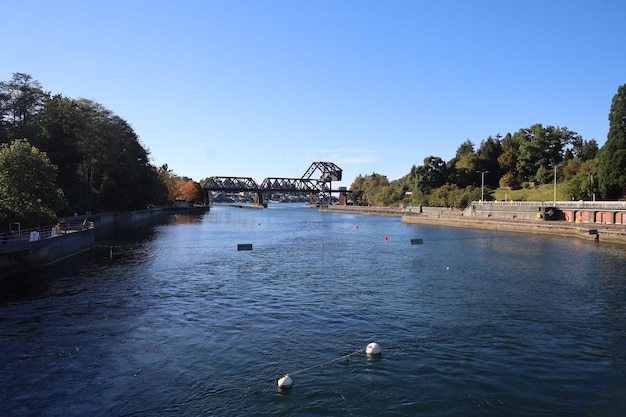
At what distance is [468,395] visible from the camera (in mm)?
14531

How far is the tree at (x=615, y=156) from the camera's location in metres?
81.7

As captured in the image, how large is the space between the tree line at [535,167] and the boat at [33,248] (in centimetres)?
9241

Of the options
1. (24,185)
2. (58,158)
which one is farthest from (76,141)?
(24,185)

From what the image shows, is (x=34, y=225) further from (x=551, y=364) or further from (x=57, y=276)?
(x=551, y=364)

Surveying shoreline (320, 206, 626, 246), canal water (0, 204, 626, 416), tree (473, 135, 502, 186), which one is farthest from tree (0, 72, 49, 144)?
tree (473, 135, 502, 186)

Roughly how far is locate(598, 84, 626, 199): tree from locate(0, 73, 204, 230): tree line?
9253cm

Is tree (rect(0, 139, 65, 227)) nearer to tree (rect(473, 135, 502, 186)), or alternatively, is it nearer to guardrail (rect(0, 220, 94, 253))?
guardrail (rect(0, 220, 94, 253))

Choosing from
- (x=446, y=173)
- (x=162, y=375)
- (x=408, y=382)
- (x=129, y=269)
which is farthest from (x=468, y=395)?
(x=446, y=173)

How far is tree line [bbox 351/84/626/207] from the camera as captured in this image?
8369cm

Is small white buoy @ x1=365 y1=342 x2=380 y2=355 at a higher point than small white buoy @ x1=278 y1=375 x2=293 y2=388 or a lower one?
higher

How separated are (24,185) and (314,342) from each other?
34.1m

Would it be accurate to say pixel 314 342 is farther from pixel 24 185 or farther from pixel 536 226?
pixel 536 226

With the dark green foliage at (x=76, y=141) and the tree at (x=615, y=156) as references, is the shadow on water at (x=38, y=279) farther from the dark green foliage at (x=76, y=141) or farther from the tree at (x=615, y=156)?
the tree at (x=615, y=156)

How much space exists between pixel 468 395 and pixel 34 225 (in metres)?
41.7
